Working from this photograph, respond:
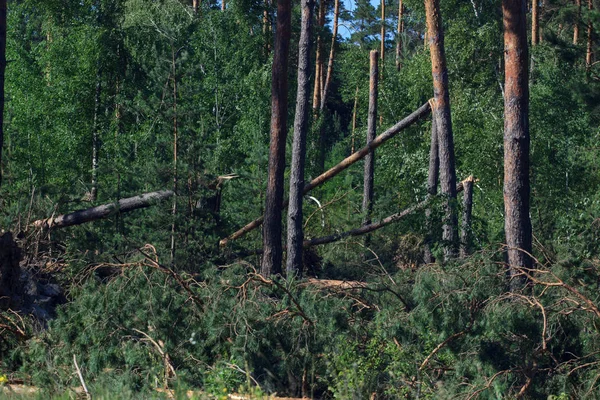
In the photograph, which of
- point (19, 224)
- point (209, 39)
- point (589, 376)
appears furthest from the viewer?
point (209, 39)

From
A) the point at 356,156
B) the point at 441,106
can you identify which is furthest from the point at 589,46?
the point at 356,156

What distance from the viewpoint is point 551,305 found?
895 centimetres

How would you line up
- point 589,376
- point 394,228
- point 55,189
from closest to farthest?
point 589,376 → point 55,189 → point 394,228

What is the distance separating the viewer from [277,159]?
1501 cm

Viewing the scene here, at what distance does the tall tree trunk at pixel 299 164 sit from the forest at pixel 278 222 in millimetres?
29

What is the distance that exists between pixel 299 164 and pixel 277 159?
0.49m

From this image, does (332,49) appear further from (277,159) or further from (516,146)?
(516,146)

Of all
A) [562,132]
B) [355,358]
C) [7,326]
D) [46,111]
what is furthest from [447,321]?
[46,111]

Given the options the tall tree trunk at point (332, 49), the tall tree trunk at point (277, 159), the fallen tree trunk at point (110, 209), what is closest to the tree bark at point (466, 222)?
the tall tree trunk at point (277, 159)

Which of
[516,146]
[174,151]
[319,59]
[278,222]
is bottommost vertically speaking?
[278,222]

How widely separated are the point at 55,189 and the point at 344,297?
6715 mm

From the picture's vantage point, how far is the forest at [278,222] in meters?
8.63

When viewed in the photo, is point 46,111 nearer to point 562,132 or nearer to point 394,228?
point 394,228

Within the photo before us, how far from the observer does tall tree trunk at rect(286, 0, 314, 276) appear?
1470 cm
